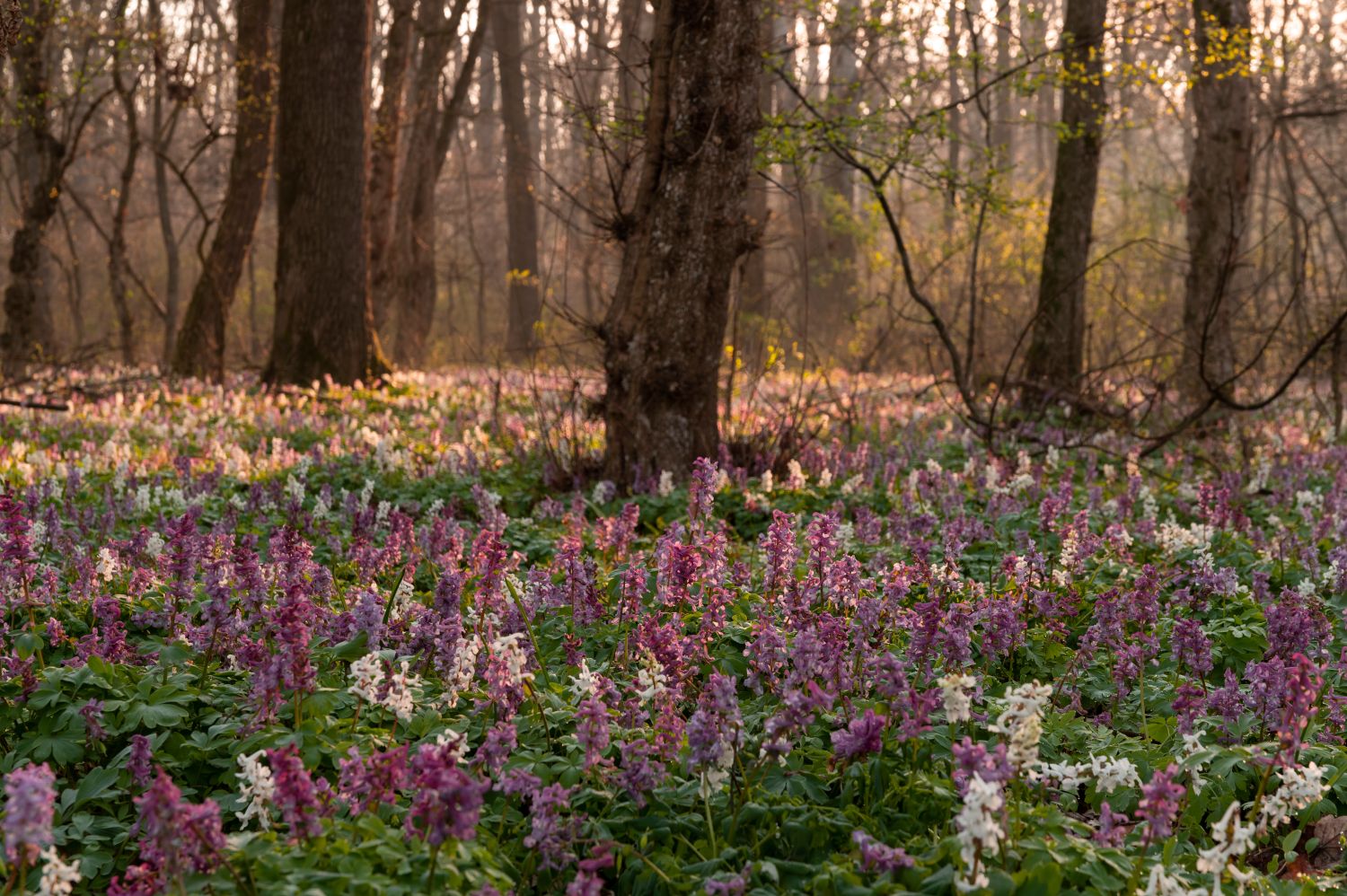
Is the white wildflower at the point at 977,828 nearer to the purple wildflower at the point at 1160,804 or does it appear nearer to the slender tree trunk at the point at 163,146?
the purple wildflower at the point at 1160,804

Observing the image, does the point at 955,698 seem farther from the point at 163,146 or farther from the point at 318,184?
the point at 163,146

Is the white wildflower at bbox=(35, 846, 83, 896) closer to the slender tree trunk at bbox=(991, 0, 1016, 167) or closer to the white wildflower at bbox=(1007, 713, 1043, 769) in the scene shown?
the white wildflower at bbox=(1007, 713, 1043, 769)

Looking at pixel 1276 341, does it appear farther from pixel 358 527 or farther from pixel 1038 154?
pixel 1038 154

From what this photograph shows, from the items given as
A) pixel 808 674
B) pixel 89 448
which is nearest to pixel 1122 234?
pixel 89 448

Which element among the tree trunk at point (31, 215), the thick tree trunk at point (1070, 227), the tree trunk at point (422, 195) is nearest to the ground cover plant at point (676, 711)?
the thick tree trunk at point (1070, 227)

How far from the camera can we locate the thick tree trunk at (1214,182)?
1295 centimetres

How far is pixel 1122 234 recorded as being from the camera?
1172 inches

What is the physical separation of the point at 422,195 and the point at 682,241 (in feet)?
56.5

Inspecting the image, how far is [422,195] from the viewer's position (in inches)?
976

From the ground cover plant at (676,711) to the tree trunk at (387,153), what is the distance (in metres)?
14.9

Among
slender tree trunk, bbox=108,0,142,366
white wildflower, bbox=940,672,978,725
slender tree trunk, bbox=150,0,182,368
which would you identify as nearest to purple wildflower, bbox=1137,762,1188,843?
white wildflower, bbox=940,672,978,725

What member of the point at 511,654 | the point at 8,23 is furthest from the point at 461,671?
the point at 8,23

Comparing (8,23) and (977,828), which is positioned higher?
(8,23)

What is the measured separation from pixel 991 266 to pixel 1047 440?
14.3 m
